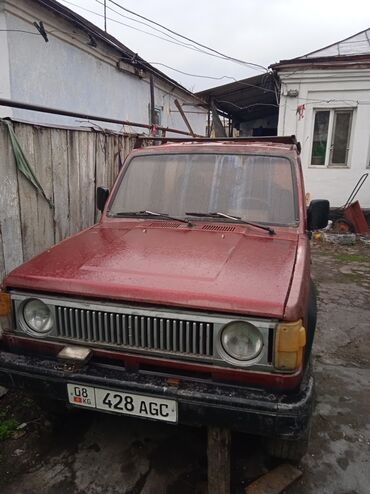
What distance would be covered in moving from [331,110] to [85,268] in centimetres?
977

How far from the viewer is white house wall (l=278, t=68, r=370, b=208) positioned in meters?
9.84

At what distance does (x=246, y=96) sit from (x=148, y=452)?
12.7 meters

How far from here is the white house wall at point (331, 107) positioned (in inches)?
388

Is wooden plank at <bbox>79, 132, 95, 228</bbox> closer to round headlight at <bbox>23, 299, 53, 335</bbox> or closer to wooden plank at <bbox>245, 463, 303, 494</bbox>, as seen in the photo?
round headlight at <bbox>23, 299, 53, 335</bbox>

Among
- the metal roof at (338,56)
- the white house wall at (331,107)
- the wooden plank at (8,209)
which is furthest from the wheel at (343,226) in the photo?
the wooden plank at (8,209)

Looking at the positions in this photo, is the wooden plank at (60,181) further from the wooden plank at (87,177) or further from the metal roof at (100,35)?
the metal roof at (100,35)

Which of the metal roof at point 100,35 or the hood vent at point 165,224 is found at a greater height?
the metal roof at point 100,35

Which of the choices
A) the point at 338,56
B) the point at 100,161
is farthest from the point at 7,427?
the point at 338,56

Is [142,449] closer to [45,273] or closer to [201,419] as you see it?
[201,419]

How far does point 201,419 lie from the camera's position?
195cm

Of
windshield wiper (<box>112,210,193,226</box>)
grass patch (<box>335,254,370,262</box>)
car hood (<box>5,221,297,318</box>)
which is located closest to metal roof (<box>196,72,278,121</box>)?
grass patch (<box>335,254,370,262</box>)

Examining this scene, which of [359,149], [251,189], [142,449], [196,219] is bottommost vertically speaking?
[142,449]

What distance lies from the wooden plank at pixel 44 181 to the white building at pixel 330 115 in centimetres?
774

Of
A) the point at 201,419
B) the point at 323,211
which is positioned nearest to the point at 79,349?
the point at 201,419
